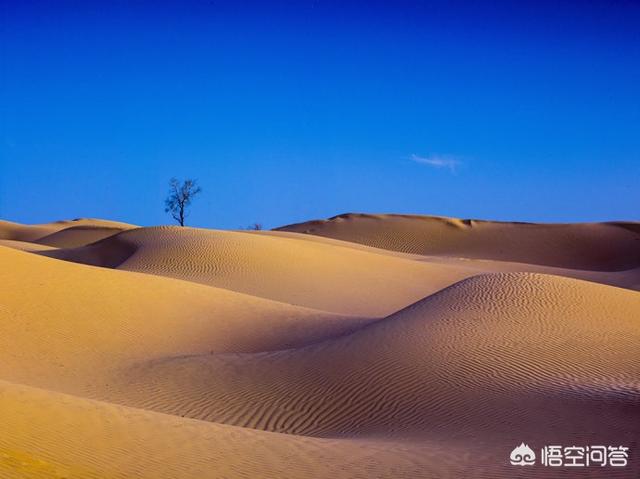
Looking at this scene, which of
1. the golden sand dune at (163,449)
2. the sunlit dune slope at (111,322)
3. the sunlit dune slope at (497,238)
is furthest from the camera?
the sunlit dune slope at (497,238)

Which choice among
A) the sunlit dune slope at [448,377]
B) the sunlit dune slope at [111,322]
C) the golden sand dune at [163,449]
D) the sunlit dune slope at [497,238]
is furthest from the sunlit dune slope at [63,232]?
the golden sand dune at [163,449]

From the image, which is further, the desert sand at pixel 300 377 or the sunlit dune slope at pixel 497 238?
the sunlit dune slope at pixel 497 238

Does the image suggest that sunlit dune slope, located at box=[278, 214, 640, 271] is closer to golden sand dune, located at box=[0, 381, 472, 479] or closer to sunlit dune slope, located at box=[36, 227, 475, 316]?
sunlit dune slope, located at box=[36, 227, 475, 316]

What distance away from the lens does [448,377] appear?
11617 mm

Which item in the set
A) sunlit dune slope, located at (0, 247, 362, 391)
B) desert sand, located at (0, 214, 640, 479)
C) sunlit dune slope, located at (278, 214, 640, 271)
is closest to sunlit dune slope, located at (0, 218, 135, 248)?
sunlit dune slope, located at (278, 214, 640, 271)

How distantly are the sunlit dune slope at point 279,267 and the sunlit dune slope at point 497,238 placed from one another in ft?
70.7

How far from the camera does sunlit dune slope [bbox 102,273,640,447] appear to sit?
962 centimetres

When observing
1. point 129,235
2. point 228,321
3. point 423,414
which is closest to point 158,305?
point 228,321

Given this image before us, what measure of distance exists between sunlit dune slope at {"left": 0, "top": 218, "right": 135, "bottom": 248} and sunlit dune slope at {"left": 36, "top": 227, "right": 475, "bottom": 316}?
19.2m

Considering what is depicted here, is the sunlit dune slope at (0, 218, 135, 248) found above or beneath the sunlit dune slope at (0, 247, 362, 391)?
above

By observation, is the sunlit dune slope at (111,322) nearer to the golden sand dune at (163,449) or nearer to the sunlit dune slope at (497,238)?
the golden sand dune at (163,449)

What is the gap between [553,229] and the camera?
6084 cm

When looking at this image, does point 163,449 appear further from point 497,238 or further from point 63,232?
point 63,232

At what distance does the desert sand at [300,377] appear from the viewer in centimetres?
724
